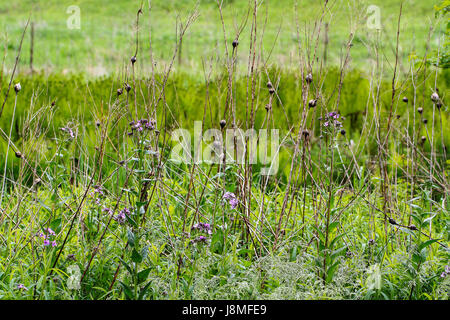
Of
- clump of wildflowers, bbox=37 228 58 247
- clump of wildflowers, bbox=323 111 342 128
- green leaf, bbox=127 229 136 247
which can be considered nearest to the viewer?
green leaf, bbox=127 229 136 247

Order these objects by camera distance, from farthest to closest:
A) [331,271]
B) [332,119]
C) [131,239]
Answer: [332,119], [331,271], [131,239]

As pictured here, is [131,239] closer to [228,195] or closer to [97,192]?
[228,195]

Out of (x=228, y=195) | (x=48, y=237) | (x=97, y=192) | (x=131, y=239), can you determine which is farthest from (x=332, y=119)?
(x=48, y=237)

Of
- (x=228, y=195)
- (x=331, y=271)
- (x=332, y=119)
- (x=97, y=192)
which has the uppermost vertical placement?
(x=332, y=119)

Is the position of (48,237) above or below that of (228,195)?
below

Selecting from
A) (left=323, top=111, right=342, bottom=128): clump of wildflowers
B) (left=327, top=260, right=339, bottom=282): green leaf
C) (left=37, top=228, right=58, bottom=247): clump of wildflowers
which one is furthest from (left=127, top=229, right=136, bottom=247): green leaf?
(left=323, top=111, right=342, bottom=128): clump of wildflowers

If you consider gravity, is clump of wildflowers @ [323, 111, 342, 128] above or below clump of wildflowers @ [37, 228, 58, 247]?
above

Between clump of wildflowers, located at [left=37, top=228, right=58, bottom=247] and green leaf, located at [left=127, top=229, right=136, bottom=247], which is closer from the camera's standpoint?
green leaf, located at [left=127, top=229, right=136, bottom=247]

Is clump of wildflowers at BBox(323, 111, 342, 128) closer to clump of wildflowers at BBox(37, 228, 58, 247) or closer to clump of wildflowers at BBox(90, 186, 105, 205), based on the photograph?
clump of wildflowers at BBox(90, 186, 105, 205)

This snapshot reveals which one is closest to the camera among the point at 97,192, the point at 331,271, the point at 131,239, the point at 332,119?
the point at 131,239

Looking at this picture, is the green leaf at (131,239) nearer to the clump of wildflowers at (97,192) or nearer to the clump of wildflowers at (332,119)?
the clump of wildflowers at (97,192)
